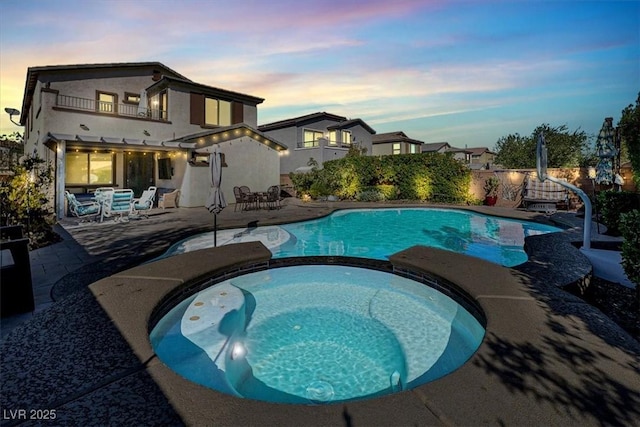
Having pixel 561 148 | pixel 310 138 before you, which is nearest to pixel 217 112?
pixel 310 138

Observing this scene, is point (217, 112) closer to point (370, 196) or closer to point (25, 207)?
point (370, 196)

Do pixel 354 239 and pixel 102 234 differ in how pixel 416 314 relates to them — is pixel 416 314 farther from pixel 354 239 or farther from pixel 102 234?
pixel 102 234

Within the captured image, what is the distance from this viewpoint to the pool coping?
194 cm

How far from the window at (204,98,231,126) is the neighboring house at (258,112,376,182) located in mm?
8848

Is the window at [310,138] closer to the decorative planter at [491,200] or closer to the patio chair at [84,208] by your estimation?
the decorative planter at [491,200]

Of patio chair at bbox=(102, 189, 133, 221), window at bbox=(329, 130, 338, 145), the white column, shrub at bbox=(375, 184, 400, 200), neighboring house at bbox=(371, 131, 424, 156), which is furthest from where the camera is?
neighboring house at bbox=(371, 131, 424, 156)

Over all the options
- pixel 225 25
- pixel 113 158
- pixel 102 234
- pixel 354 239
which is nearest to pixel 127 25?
pixel 225 25

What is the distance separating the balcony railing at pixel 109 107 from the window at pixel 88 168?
2463 mm

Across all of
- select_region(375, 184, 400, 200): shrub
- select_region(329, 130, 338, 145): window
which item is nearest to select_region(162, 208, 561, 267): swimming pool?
select_region(375, 184, 400, 200): shrub

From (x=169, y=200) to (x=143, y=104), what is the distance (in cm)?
731

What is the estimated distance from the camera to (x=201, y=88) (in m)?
18.5

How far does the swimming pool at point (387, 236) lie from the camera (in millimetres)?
8537

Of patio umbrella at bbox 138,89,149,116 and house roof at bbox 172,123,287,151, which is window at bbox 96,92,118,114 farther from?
house roof at bbox 172,123,287,151

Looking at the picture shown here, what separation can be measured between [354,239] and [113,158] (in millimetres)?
15048
